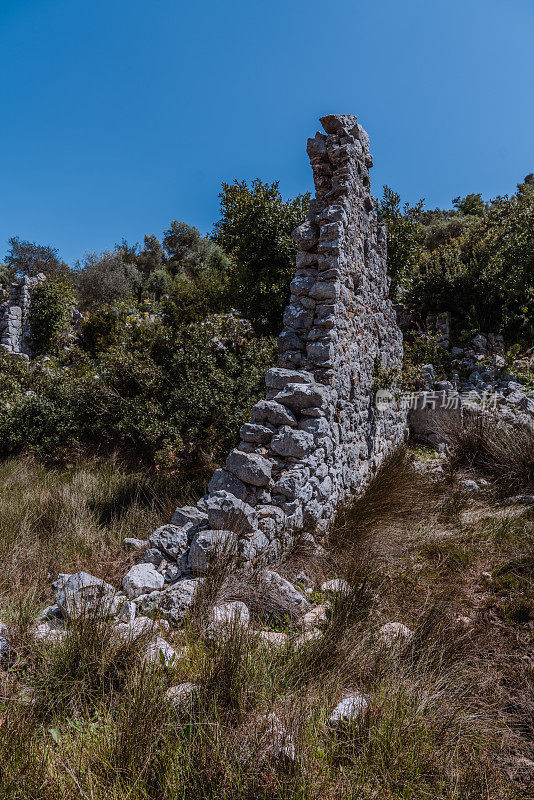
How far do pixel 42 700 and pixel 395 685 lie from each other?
1.79m

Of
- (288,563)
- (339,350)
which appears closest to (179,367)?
(339,350)

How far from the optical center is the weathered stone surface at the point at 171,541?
10.9 feet

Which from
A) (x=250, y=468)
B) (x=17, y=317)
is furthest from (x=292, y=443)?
(x=17, y=317)

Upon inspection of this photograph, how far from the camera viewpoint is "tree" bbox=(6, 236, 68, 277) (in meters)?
24.9

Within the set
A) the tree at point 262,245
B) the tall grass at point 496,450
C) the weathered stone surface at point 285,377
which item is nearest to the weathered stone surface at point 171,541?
the weathered stone surface at point 285,377

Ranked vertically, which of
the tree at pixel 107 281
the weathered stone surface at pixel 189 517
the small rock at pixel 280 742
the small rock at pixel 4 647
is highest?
the tree at pixel 107 281

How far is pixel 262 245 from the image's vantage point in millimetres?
10797

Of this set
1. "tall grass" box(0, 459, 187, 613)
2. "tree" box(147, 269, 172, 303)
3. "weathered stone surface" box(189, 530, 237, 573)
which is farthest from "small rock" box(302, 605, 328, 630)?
"tree" box(147, 269, 172, 303)

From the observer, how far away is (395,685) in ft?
7.07

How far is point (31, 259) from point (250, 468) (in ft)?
90.4

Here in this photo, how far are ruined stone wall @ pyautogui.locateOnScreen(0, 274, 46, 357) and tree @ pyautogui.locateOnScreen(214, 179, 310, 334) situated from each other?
350 inches

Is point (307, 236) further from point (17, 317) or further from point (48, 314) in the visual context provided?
point (17, 317)

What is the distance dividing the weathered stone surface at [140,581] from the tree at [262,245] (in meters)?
8.13

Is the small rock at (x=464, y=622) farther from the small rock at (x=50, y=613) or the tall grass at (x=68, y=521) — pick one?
the small rock at (x=50, y=613)
